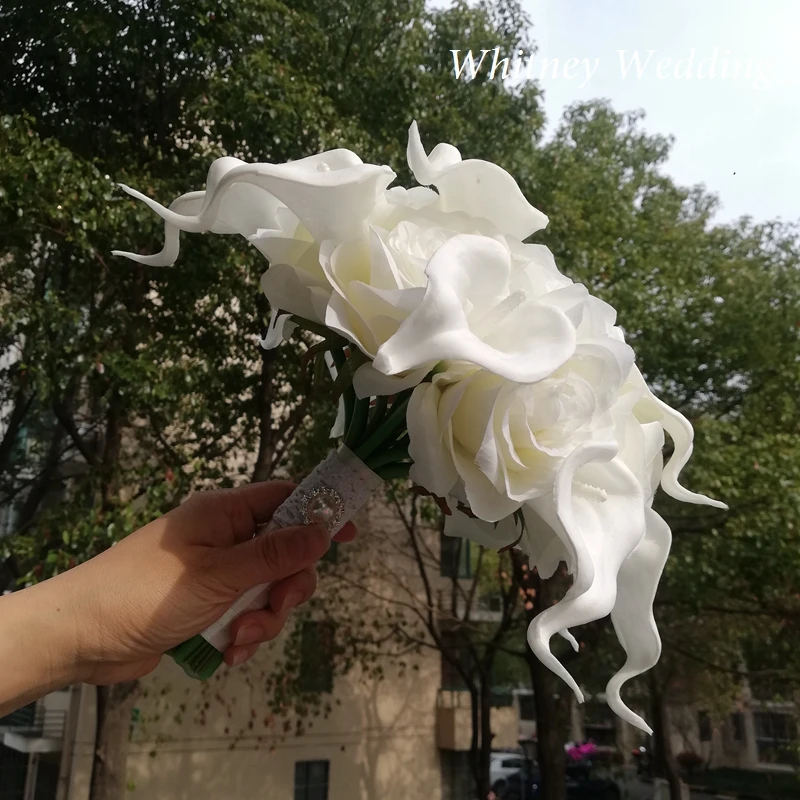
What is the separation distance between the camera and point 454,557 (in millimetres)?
8180

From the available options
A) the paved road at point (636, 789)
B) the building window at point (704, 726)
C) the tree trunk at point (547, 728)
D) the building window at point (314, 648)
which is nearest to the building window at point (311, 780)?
the building window at point (314, 648)

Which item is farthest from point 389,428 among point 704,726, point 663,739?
point 704,726

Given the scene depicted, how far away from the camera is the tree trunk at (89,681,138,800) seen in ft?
13.3

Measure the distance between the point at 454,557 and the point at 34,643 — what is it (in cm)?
749

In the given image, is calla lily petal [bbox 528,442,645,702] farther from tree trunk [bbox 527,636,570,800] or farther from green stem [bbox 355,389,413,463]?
tree trunk [bbox 527,636,570,800]

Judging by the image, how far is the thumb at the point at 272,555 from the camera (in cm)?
93

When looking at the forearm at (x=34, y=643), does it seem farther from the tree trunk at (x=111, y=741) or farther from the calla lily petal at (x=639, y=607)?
the tree trunk at (x=111, y=741)

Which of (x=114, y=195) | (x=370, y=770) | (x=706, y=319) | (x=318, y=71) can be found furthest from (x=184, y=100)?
(x=370, y=770)

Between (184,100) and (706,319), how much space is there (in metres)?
4.23

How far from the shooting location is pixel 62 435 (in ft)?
20.1

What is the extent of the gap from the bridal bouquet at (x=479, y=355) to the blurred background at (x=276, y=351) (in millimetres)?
2859

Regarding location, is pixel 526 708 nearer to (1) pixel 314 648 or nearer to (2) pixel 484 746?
(2) pixel 484 746

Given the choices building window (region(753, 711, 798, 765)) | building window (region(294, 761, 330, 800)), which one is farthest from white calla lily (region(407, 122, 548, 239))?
building window (region(753, 711, 798, 765))

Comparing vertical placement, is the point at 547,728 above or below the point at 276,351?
below
